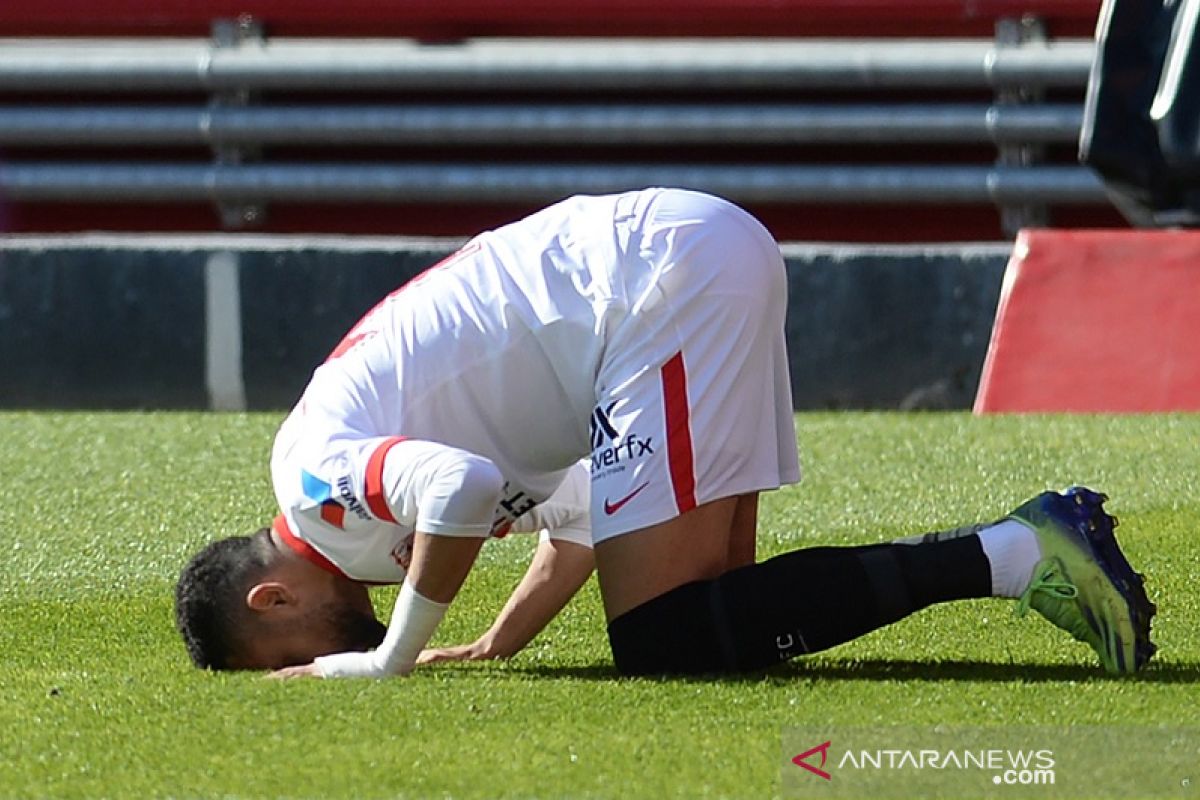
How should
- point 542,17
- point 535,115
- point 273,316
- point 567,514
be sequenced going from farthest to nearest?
1. point 542,17
2. point 535,115
3. point 273,316
4. point 567,514

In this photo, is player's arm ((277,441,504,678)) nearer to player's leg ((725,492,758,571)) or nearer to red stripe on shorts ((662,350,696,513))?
red stripe on shorts ((662,350,696,513))

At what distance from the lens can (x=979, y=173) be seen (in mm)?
9344

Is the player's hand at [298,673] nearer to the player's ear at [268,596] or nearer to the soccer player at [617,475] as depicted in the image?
the soccer player at [617,475]

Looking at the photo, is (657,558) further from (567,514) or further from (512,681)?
(567,514)

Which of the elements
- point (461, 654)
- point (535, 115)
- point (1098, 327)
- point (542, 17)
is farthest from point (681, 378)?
point (542, 17)

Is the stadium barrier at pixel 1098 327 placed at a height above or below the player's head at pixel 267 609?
below

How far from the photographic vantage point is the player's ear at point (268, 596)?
4172mm

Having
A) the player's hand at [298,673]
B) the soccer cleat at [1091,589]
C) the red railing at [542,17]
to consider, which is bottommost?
the red railing at [542,17]

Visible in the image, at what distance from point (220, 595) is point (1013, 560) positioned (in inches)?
57.1

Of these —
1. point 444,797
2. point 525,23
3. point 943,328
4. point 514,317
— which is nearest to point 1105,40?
point 444,797

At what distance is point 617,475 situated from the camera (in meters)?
4.05

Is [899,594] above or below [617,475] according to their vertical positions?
below

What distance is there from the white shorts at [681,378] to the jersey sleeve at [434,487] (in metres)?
0.29

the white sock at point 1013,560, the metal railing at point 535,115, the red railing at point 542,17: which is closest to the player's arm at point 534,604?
the white sock at point 1013,560
